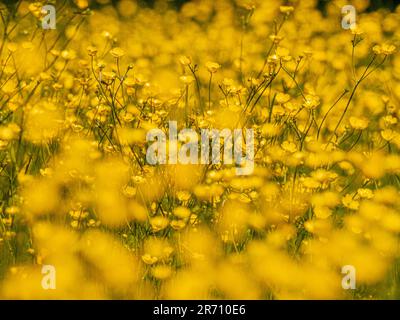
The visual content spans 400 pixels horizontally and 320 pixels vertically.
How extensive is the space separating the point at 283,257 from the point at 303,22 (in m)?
3.20

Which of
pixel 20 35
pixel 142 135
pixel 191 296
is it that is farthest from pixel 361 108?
pixel 20 35

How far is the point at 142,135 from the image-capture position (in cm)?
255

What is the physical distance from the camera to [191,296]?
6.27 ft

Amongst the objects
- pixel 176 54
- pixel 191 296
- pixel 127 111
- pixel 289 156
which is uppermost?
pixel 176 54

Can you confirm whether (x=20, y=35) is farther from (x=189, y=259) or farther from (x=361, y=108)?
(x=189, y=259)

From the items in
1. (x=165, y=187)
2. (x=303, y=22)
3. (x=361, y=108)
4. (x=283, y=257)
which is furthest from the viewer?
(x=303, y=22)

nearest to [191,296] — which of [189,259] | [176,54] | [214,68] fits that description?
[189,259]

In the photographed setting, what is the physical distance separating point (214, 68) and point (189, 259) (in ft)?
2.85

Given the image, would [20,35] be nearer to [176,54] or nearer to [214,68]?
[176,54]

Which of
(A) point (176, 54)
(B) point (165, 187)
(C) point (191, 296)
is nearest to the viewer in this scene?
(C) point (191, 296)

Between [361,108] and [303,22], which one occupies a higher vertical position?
[303,22]

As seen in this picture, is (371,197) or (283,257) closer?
(283,257)

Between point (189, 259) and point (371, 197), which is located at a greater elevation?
point (371, 197)

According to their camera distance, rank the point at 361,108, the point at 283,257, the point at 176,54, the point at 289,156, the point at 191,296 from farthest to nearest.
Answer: the point at 176,54
the point at 361,108
the point at 289,156
the point at 283,257
the point at 191,296
